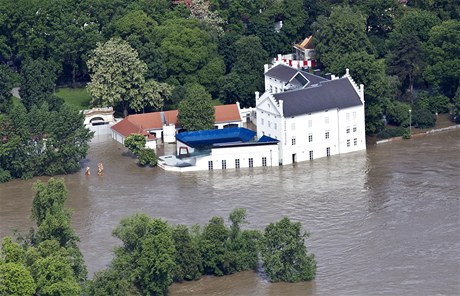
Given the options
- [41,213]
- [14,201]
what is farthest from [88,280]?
[14,201]

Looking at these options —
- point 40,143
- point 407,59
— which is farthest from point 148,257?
point 407,59

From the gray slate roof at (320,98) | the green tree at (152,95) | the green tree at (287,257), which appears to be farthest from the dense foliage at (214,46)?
the green tree at (287,257)

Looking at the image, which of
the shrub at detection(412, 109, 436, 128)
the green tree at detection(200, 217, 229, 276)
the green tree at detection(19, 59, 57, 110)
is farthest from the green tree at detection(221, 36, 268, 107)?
the green tree at detection(200, 217, 229, 276)

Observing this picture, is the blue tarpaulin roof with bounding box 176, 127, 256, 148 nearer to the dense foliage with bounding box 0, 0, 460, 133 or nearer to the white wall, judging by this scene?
the white wall

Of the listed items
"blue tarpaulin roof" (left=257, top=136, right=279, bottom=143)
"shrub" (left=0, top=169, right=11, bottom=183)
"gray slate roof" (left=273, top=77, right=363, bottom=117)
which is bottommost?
"shrub" (left=0, top=169, right=11, bottom=183)

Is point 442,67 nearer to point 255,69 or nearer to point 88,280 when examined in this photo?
point 255,69

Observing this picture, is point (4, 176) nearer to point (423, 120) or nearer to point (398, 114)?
point (398, 114)
